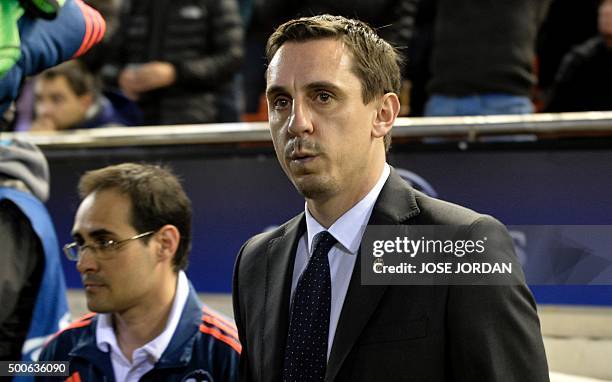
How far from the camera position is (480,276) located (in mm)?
2307

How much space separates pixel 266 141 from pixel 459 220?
2.73m

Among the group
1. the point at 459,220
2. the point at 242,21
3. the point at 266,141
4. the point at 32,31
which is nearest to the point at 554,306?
the point at 266,141

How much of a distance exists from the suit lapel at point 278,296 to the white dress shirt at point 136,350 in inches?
34.5

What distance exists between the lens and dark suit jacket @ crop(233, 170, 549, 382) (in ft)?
7.44

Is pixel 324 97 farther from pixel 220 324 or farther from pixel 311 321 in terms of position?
pixel 220 324

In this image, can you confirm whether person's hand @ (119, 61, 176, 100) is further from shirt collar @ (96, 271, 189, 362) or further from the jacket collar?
the jacket collar

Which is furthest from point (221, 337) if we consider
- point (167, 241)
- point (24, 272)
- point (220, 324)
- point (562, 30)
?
point (562, 30)

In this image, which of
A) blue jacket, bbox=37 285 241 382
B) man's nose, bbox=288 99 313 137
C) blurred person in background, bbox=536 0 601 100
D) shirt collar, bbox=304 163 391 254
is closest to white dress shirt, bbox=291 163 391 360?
shirt collar, bbox=304 163 391 254

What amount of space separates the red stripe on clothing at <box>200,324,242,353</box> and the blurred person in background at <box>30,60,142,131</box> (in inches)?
119

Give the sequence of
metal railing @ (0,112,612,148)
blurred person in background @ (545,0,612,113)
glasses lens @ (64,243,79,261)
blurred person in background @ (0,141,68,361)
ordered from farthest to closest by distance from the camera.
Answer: blurred person in background @ (545,0,612,113)
metal railing @ (0,112,612,148)
glasses lens @ (64,243,79,261)
blurred person in background @ (0,141,68,361)

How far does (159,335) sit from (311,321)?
47.0 inches

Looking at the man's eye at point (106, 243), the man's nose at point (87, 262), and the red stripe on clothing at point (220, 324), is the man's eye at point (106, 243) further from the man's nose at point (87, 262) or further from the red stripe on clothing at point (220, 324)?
the red stripe on clothing at point (220, 324)

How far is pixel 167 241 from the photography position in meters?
3.80

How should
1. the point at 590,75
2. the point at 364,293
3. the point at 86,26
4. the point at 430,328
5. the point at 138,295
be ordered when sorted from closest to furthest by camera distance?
the point at 430,328, the point at 364,293, the point at 86,26, the point at 138,295, the point at 590,75
